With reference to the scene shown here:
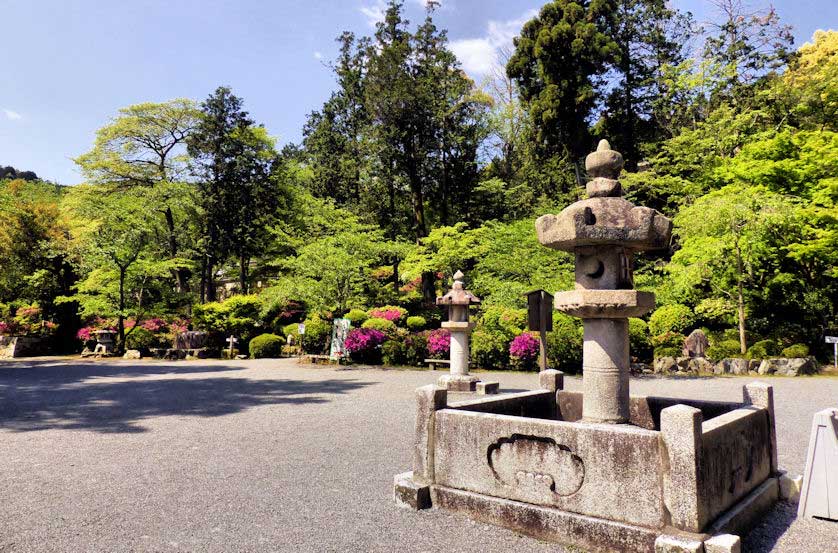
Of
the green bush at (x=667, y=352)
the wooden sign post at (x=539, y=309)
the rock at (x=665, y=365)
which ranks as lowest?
the rock at (x=665, y=365)

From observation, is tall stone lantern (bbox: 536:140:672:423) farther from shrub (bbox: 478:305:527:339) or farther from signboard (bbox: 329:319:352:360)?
signboard (bbox: 329:319:352:360)

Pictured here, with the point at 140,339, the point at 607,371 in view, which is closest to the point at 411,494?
the point at 607,371

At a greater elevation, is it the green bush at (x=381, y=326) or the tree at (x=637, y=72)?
the tree at (x=637, y=72)

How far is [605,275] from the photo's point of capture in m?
4.56

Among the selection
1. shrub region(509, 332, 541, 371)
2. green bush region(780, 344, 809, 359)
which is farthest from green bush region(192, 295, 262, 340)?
green bush region(780, 344, 809, 359)

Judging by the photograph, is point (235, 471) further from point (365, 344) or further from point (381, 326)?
point (381, 326)

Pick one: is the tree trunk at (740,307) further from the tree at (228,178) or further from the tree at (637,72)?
the tree at (228,178)

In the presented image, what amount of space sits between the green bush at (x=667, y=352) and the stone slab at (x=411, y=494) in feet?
45.2

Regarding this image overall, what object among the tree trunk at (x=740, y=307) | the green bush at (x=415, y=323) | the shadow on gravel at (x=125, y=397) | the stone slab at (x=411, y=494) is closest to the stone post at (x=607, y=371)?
the stone slab at (x=411, y=494)

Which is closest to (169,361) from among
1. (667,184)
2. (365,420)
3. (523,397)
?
(365,420)

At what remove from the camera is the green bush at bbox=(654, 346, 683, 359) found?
53.1 feet

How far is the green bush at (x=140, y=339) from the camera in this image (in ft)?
70.9

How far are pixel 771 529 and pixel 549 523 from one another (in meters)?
1.87

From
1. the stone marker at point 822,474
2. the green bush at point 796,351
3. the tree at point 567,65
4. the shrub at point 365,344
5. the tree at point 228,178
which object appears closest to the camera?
the stone marker at point 822,474
